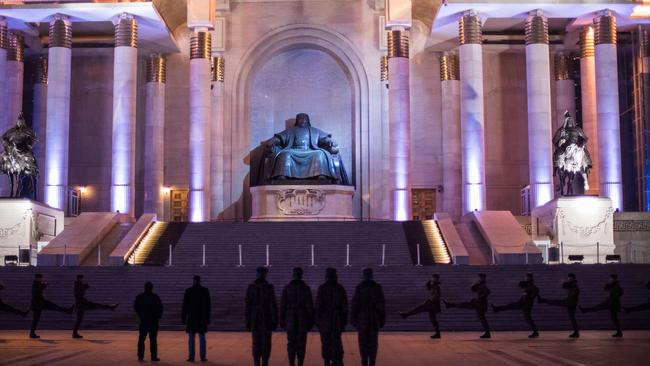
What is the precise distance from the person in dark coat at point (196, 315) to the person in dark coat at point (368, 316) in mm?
2913

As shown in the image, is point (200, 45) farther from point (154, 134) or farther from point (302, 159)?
point (302, 159)

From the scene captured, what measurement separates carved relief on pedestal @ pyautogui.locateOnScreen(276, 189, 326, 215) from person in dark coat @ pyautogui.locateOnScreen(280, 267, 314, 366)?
2426cm

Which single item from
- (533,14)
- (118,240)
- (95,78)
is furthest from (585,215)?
(95,78)

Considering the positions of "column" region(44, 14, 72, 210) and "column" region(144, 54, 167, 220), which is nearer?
"column" region(44, 14, 72, 210)

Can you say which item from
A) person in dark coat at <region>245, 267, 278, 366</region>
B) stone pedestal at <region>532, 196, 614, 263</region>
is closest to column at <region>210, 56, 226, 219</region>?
stone pedestal at <region>532, 196, 614, 263</region>

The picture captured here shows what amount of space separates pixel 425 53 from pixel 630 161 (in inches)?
415

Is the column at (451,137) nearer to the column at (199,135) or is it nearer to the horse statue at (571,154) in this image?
the horse statue at (571,154)

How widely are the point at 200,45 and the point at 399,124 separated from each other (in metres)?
8.93

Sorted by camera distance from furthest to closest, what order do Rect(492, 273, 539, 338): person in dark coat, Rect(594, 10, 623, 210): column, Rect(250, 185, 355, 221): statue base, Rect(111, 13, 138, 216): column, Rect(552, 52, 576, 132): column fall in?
Rect(552, 52, 576, 132): column < Rect(250, 185, 355, 221): statue base < Rect(111, 13, 138, 216): column < Rect(594, 10, 623, 210): column < Rect(492, 273, 539, 338): person in dark coat

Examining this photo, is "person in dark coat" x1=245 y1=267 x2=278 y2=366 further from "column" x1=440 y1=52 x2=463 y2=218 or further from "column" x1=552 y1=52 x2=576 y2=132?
"column" x1=552 y1=52 x2=576 y2=132

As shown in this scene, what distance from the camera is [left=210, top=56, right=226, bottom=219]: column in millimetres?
42062

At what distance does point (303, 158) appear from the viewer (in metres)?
38.3

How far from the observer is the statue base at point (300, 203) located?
124 ft

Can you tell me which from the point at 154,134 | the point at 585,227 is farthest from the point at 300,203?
the point at 585,227
